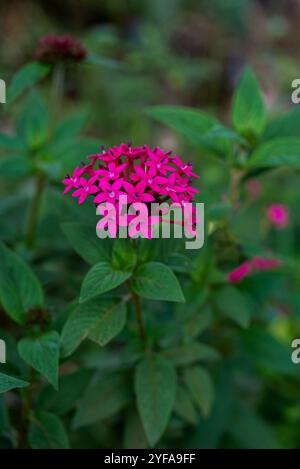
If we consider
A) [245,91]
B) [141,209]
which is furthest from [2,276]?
[245,91]

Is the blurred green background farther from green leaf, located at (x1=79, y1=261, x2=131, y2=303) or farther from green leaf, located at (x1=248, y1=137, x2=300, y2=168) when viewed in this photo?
green leaf, located at (x1=79, y1=261, x2=131, y2=303)

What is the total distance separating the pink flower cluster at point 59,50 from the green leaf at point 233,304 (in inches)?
22.0

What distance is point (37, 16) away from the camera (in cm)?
341

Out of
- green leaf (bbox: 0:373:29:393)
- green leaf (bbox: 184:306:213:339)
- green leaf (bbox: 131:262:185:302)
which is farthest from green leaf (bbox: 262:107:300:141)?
green leaf (bbox: 0:373:29:393)

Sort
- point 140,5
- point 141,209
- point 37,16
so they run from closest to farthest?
point 141,209
point 37,16
point 140,5

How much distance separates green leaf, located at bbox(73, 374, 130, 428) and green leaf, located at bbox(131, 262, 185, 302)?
28 centimetres

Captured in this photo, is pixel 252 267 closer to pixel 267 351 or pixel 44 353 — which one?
pixel 267 351

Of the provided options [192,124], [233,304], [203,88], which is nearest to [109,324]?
[233,304]

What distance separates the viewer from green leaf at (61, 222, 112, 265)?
2.88 feet

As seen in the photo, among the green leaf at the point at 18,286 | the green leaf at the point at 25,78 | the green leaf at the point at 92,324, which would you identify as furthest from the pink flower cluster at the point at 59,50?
the green leaf at the point at 92,324

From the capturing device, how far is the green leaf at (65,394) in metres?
0.99

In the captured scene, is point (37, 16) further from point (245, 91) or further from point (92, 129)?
point (245, 91)
